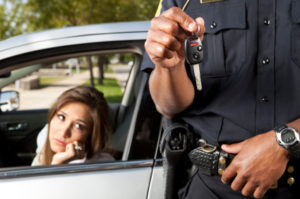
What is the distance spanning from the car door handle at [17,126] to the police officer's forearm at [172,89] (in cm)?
185

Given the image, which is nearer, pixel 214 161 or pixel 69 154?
pixel 214 161

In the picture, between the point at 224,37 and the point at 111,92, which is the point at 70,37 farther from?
the point at 111,92

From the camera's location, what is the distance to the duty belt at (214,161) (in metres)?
0.98

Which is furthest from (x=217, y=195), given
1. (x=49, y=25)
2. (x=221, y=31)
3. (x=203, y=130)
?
(x=49, y=25)

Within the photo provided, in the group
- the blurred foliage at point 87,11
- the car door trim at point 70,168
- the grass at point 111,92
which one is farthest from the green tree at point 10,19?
the car door trim at point 70,168

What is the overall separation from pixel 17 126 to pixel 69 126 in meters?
1.02

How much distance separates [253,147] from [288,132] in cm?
10

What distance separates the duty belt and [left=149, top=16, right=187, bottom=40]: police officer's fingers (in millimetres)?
366

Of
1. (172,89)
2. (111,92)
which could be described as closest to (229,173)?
(172,89)

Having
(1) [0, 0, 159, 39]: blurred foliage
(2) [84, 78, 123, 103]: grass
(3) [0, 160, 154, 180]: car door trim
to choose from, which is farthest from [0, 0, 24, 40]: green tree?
(3) [0, 160, 154, 180]: car door trim

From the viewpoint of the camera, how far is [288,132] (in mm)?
913

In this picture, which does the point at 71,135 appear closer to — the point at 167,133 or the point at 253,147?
the point at 167,133

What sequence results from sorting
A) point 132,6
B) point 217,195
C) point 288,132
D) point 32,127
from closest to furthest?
point 288,132, point 217,195, point 32,127, point 132,6

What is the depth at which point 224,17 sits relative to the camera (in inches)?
42.0
